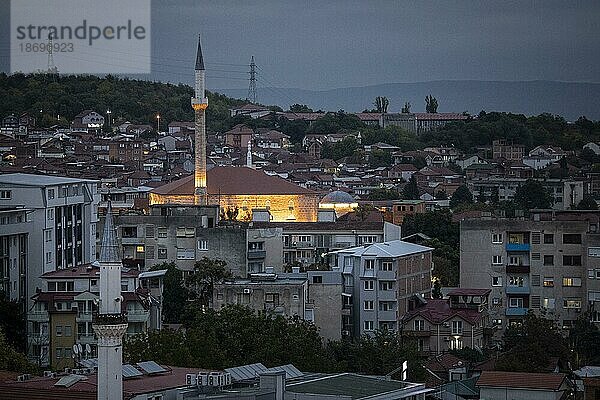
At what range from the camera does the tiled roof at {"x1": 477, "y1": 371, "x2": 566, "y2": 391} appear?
16.7 m

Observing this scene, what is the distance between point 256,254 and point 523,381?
12.3m

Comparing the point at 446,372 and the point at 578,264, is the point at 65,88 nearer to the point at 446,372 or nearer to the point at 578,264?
the point at 578,264

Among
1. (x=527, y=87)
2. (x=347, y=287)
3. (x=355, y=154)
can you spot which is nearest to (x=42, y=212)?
(x=347, y=287)

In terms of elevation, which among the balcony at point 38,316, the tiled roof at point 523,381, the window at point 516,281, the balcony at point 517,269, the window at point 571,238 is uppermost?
the window at point 571,238

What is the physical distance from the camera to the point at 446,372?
21578mm

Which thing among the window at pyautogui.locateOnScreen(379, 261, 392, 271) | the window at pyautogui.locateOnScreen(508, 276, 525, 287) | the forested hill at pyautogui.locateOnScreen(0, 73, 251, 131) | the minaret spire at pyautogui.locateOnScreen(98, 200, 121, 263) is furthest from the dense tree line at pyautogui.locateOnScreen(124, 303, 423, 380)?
the forested hill at pyautogui.locateOnScreen(0, 73, 251, 131)

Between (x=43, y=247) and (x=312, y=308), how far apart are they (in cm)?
554

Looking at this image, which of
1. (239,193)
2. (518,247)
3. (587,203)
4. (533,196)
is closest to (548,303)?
(518,247)

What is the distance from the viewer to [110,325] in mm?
15414

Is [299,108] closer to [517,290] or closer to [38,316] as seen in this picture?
[517,290]

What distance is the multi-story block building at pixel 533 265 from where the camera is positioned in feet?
89.0

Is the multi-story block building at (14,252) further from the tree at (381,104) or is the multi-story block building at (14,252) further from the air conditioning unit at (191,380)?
the tree at (381,104)

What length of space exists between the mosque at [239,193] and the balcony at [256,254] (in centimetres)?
1140

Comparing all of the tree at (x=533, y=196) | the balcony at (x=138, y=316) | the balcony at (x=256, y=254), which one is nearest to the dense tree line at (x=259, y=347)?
the balcony at (x=138, y=316)
